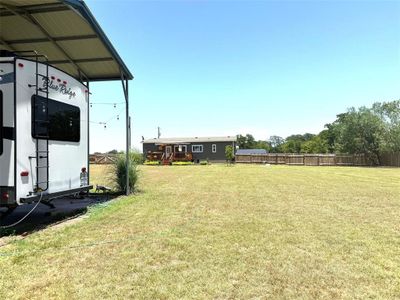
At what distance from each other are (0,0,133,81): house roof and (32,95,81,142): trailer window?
1885mm

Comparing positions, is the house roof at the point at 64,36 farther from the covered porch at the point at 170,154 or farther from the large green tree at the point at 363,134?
the large green tree at the point at 363,134

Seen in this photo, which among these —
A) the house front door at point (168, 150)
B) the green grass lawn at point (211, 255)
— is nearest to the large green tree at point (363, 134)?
the house front door at point (168, 150)

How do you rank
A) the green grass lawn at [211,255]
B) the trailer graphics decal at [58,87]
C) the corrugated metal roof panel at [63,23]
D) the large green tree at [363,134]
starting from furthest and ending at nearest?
the large green tree at [363,134] → the corrugated metal roof panel at [63,23] → the trailer graphics decal at [58,87] → the green grass lawn at [211,255]

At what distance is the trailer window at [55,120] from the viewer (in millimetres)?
6496

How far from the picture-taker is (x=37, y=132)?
648 cm

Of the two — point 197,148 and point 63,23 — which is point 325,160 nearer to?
point 197,148

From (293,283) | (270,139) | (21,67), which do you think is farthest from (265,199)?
(270,139)

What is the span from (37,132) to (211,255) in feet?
13.1

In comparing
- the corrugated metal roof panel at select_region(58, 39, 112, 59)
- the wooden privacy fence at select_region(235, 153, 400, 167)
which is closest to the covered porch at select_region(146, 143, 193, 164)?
the wooden privacy fence at select_region(235, 153, 400, 167)

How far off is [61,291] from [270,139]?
4717 inches

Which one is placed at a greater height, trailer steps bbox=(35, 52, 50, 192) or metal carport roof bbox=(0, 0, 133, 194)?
metal carport roof bbox=(0, 0, 133, 194)

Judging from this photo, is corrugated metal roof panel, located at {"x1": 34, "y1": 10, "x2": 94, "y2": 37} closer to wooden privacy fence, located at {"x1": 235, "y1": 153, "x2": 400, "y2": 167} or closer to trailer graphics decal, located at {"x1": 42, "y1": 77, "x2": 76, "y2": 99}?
trailer graphics decal, located at {"x1": 42, "y1": 77, "x2": 76, "y2": 99}

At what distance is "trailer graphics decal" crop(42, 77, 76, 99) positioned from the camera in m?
6.75

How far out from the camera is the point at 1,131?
5.91 m
